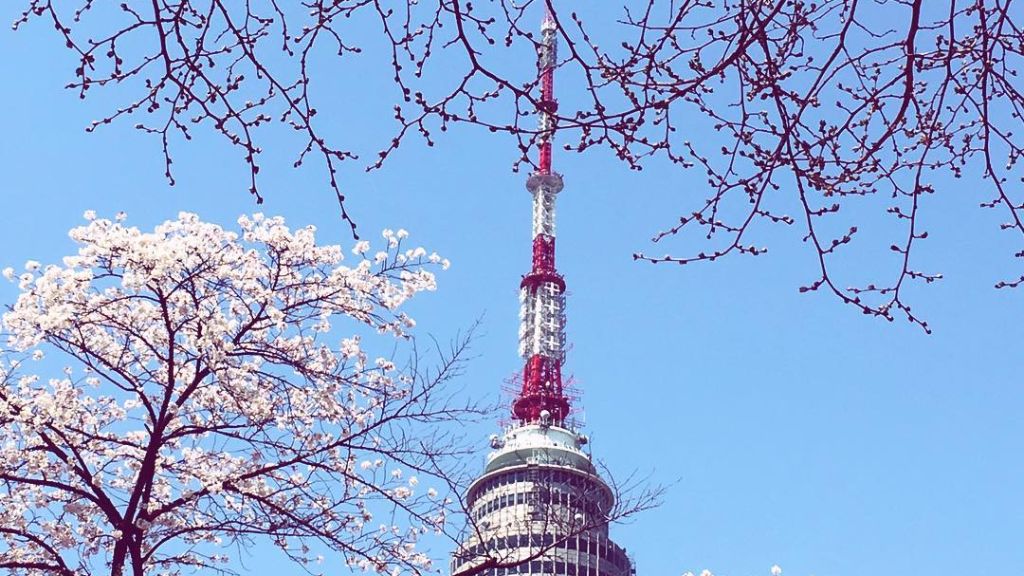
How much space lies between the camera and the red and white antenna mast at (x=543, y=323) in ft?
231

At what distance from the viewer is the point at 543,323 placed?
71.9 m

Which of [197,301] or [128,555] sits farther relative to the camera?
[197,301]

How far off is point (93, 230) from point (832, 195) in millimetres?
8009

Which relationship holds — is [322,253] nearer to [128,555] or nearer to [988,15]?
[128,555]

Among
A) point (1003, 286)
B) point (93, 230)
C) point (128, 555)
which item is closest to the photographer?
point (1003, 286)

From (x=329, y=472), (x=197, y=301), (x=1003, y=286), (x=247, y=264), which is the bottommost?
(x=1003, y=286)

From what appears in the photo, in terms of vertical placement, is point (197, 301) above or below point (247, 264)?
below

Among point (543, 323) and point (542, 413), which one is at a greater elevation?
point (543, 323)

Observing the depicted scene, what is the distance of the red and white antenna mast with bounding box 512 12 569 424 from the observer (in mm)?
→ 70500

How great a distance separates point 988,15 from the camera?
5109mm

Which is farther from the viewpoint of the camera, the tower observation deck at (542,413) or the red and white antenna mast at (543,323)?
the red and white antenna mast at (543,323)

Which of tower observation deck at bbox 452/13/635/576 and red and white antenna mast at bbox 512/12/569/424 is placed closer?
tower observation deck at bbox 452/13/635/576

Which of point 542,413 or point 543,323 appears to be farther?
point 543,323

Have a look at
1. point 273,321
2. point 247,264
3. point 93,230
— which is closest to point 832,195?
point 273,321
